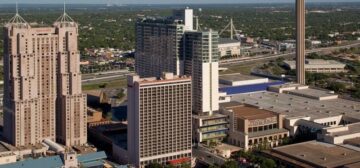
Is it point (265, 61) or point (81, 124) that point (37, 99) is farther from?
point (265, 61)

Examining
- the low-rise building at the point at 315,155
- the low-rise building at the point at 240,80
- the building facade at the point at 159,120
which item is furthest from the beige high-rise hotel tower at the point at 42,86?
the low-rise building at the point at 240,80

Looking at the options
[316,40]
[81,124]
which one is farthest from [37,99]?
[316,40]

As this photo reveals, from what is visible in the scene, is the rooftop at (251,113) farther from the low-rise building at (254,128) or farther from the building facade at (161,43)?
the building facade at (161,43)

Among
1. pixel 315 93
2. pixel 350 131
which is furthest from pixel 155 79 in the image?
pixel 315 93

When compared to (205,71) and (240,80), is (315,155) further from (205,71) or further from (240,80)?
(240,80)

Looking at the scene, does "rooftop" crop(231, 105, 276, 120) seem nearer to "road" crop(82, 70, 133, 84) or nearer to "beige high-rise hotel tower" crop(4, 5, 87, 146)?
"beige high-rise hotel tower" crop(4, 5, 87, 146)

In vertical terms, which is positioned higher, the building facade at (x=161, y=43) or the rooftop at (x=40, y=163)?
the building facade at (x=161, y=43)

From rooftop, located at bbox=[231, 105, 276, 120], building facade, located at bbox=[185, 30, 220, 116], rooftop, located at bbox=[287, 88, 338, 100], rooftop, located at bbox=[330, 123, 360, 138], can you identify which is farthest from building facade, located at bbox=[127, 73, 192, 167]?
rooftop, located at bbox=[287, 88, 338, 100]
